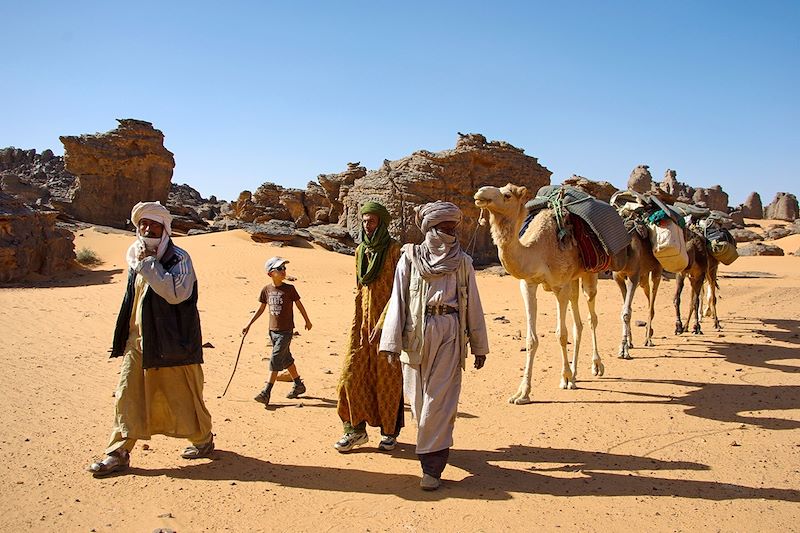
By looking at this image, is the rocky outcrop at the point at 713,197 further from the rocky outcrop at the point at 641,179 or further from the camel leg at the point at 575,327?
the camel leg at the point at 575,327

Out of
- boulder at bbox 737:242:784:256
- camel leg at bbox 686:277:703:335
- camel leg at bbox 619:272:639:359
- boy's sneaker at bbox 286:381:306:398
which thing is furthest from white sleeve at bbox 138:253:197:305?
boulder at bbox 737:242:784:256

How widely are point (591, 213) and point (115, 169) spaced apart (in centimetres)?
2847

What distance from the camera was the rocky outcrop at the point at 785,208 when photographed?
48.0 metres

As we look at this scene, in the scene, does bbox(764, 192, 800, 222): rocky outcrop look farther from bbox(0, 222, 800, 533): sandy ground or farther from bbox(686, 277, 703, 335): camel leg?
bbox(0, 222, 800, 533): sandy ground

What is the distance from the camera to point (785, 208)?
158 ft

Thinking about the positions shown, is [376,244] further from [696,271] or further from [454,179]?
[454,179]

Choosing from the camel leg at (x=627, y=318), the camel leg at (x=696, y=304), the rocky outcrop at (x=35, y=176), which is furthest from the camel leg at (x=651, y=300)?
the rocky outcrop at (x=35, y=176)

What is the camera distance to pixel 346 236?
24.3 metres

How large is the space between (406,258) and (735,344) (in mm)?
8128

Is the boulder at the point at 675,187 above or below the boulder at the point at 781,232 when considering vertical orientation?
above

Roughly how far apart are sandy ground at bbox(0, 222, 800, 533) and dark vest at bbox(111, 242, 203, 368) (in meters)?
0.89

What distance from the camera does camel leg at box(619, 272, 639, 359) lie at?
915 cm

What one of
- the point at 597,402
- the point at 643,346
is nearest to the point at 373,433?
the point at 597,402

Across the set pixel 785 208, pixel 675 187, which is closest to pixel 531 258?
pixel 675 187
